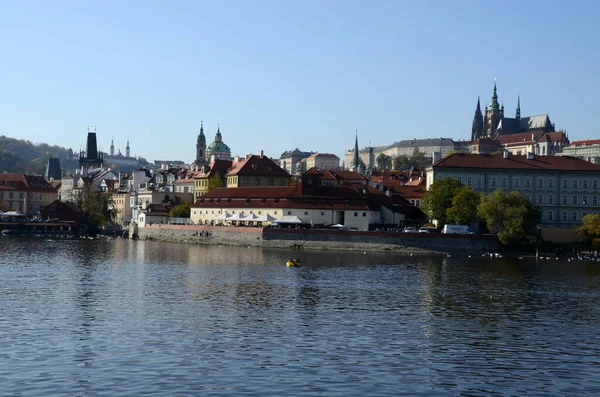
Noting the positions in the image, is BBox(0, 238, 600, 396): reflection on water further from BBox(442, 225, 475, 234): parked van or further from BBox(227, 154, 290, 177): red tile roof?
BBox(227, 154, 290, 177): red tile roof

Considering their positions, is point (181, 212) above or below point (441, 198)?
below

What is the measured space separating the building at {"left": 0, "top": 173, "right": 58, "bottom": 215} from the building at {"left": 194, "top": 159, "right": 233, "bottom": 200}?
43612 millimetres

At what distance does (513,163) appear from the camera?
11919 cm

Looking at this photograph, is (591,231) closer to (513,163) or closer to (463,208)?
(463,208)

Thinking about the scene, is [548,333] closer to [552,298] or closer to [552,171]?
[552,298]

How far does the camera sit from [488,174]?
11819cm

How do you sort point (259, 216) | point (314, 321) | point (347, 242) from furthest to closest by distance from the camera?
point (259, 216), point (347, 242), point (314, 321)

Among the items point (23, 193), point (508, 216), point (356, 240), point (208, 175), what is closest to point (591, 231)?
point (508, 216)

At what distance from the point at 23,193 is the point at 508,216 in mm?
111629

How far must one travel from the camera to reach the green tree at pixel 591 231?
100750mm

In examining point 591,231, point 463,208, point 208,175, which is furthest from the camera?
point 208,175

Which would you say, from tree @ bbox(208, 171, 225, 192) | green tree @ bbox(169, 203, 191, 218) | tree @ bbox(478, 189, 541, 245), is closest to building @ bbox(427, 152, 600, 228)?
tree @ bbox(478, 189, 541, 245)

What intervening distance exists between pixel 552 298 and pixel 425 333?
18700 millimetres

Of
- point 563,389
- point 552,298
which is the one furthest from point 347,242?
point 563,389
